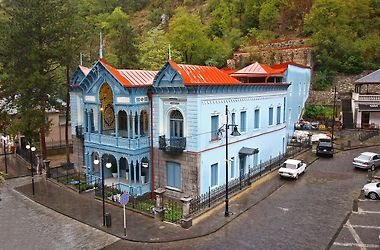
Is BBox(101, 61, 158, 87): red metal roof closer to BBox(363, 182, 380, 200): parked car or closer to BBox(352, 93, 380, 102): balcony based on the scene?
BBox(363, 182, 380, 200): parked car

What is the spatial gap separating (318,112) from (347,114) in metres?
3.54

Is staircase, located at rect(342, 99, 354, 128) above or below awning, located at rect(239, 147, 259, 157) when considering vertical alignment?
above

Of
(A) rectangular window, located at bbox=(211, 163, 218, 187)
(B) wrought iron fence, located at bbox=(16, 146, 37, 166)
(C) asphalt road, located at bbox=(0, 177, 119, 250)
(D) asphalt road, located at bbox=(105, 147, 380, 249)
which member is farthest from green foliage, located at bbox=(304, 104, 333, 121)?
(C) asphalt road, located at bbox=(0, 177, 119, 250)

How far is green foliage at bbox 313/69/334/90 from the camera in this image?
51.5 meters

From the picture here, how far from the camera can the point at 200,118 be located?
22.1 meters

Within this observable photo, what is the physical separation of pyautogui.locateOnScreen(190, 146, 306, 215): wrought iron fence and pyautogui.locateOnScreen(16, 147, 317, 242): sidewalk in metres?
0.49

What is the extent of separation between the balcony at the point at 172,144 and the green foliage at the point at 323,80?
1387 inches

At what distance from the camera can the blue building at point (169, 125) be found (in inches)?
880

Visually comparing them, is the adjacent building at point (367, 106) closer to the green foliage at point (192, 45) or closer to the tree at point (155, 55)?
the green foliage at point (192, 45)

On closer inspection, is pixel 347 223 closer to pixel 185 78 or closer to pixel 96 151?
pixel 185 78

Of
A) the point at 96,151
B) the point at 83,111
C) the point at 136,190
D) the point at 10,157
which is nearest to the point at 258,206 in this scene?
the point at 136,190

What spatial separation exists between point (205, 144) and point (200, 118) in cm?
174

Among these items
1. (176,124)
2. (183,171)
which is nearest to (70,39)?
(176,124)

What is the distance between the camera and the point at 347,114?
46062 millimetres
